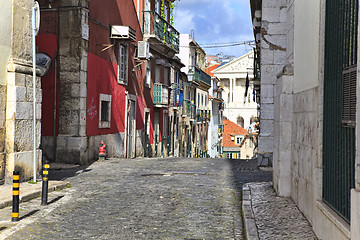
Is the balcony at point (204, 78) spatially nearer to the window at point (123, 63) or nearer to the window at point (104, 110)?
the window at point (123, 63)

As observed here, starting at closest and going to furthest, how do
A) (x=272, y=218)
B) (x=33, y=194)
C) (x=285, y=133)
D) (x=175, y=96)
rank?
(x=272, y=218) < (x=285, y=133) < (x=33, y=194) < (x=175, y=96)

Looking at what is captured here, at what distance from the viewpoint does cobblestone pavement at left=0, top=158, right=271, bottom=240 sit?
21.5ft

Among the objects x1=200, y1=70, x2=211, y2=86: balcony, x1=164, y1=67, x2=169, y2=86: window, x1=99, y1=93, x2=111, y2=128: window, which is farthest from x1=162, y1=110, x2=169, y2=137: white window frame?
x1=200, y1=70, x2=211, y2=86: balcony

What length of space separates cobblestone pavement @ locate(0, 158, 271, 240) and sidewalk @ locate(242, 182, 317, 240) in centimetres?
27

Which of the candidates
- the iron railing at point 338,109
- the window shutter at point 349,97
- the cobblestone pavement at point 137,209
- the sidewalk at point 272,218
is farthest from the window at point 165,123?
the window shutter at point 349,97

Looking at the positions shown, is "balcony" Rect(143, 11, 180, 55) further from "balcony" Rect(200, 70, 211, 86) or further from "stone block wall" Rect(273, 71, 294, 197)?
"stone block wall" Rect(273, 71, 294, 197)

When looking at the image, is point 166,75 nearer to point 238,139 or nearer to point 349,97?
point 349,97

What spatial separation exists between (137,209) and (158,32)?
18.0 meters

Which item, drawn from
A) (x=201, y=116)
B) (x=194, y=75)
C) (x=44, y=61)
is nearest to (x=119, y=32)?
(x=44, y=61)

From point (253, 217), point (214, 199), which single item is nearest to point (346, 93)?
point (253, 217)

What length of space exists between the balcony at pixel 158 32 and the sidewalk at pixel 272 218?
16.1 meters

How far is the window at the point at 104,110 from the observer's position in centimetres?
1741

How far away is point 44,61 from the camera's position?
15.4 m

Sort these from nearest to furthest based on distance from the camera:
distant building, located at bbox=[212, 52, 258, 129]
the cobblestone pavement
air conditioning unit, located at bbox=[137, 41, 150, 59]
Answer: the cobblestone pavement, air conditioning unit, located at bbox=[137, 41, 150, 59], distant building, located at bbox=[212, 52, 258, 129]
